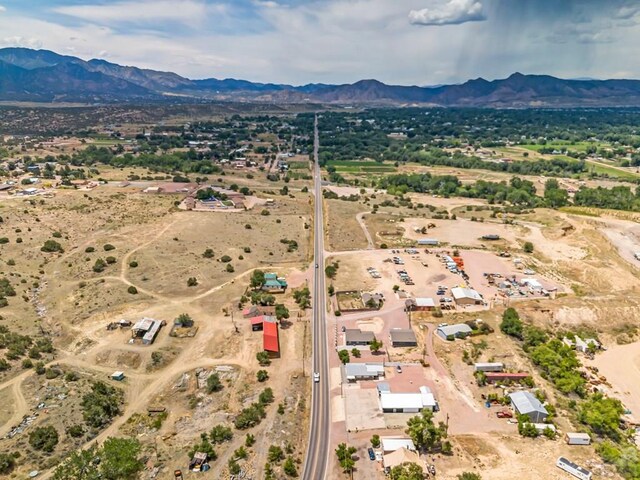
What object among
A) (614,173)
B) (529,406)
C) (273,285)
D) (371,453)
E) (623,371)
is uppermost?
(614,173)

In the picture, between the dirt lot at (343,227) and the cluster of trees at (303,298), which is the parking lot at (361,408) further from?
the dirt lot at (343,227)

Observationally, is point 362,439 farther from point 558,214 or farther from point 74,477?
point 558,214

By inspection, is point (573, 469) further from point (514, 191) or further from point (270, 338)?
point (514, 191)

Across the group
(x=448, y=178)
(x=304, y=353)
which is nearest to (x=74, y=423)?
(x=304, y=353)

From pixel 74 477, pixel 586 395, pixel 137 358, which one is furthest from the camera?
pixel 137 358

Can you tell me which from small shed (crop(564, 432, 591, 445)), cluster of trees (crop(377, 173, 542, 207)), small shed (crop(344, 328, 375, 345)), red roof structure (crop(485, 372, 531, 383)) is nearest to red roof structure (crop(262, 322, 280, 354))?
small shed (crop(344, 328, 375, 345))

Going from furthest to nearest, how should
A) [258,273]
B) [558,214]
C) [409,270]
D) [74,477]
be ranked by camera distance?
[558,214]
[409,270]
[258,273]
[74,477]

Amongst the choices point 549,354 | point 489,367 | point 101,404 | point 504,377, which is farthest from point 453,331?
point 101,404

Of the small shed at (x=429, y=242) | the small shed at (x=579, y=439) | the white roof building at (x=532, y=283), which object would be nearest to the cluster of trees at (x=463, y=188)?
the small shed at (x=429, y=242)
